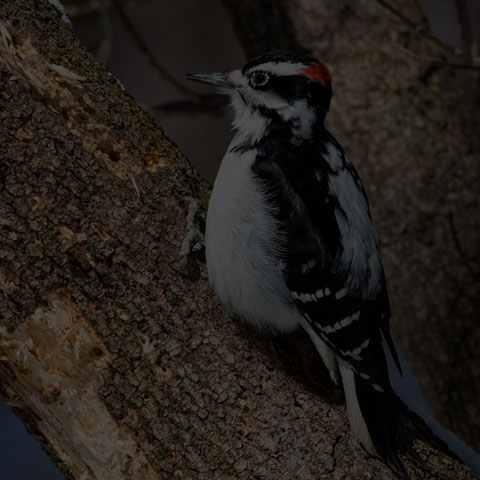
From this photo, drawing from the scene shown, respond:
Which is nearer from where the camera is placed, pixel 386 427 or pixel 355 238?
pixel 386 427

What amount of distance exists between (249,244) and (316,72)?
2.17ft

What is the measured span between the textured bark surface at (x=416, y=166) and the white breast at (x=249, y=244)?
999 mm

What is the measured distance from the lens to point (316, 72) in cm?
217

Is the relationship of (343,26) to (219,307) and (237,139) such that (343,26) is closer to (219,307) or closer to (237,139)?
(237,139)

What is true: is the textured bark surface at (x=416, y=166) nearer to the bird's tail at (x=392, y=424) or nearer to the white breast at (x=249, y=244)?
the bird's tail at (x=392, y=424)

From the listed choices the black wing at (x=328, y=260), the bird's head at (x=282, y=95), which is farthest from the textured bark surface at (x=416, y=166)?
the black wing at (x=328, y=260)

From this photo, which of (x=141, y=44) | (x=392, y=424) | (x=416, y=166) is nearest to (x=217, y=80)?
(x=416, y=166)

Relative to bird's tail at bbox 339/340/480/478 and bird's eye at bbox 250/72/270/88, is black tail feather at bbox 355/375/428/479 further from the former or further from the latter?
bird's eye at bbox 250/72/270/88

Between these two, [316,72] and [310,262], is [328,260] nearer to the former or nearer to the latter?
[310,262]

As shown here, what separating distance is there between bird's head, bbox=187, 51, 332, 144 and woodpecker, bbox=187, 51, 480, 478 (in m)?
0.01

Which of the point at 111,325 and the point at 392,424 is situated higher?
the point at 111,325

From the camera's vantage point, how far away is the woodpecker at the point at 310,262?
1.90 meters

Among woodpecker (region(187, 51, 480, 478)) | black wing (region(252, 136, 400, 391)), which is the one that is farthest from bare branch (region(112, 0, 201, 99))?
black wing (region(252, 136, 400, 391))

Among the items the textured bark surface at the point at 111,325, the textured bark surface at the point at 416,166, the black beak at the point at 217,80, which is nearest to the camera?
the textured bark surface at the point at 111,325
